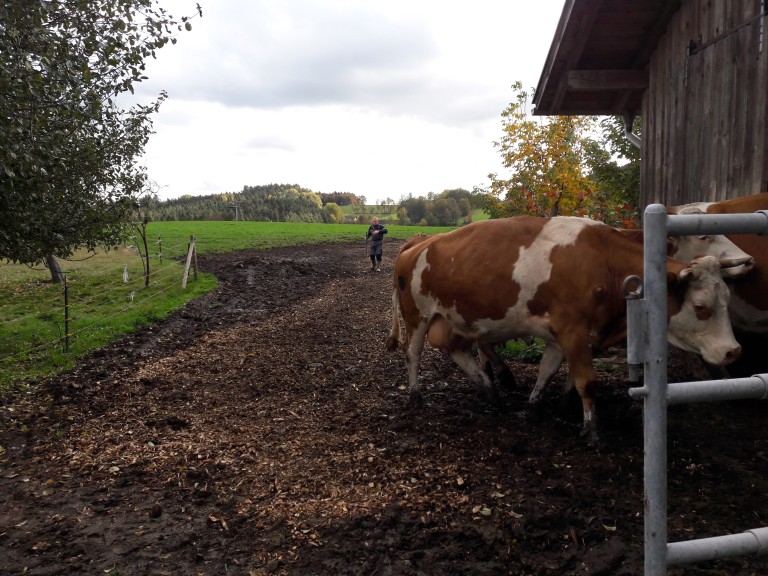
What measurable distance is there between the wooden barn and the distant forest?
50060 millimetres

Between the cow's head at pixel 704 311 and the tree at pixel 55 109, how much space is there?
6.21 m

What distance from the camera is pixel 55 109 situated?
740cm

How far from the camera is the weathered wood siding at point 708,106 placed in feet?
18.1

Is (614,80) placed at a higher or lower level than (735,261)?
higher

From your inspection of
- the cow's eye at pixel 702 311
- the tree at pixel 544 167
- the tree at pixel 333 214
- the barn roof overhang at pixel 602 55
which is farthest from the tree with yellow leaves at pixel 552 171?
the tree at pixel 333 214

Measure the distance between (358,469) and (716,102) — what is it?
18.2ft

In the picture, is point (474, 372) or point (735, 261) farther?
point (474, 372)

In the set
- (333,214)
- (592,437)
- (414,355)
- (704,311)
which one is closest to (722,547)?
(704,311)

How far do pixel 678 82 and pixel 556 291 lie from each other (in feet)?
12.7

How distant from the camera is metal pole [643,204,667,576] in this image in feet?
5.69

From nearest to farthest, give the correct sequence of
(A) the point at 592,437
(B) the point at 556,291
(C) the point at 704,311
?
1. (C) the point at 704,311
2. (A) the point at 592,437
3. (B) the point at 556,291

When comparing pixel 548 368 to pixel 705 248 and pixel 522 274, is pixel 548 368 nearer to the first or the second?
pixel 522 274

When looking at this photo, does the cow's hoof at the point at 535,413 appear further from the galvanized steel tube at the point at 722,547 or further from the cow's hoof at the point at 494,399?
the galvanized steel tube at the point at 722,547

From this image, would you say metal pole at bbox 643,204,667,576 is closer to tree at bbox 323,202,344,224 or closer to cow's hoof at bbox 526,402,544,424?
cow's hoof at bbox 526,402,544,424
